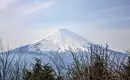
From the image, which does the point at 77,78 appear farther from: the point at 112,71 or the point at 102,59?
the point at 112,71

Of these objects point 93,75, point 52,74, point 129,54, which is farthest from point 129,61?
point 52,74

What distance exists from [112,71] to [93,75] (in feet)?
1.75

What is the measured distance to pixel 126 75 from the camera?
5.57 m

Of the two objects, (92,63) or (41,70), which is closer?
(92,63)

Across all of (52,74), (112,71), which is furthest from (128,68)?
(52,74)

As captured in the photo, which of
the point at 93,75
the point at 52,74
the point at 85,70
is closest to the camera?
the point at 93,75

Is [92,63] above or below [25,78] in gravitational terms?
above

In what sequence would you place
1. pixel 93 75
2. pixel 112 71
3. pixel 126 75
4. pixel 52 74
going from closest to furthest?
pixel 126 75 < pixel 112 71 < pixel 93 75 < pixel 52 74

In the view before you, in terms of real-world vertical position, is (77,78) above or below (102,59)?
below

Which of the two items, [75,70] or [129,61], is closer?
[129,61]

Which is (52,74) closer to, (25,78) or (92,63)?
(25,78)

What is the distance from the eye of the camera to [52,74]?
1516cm

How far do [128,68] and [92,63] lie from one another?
4.21 ft

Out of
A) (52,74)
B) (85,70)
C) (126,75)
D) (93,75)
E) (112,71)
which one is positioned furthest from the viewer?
(52,74)
